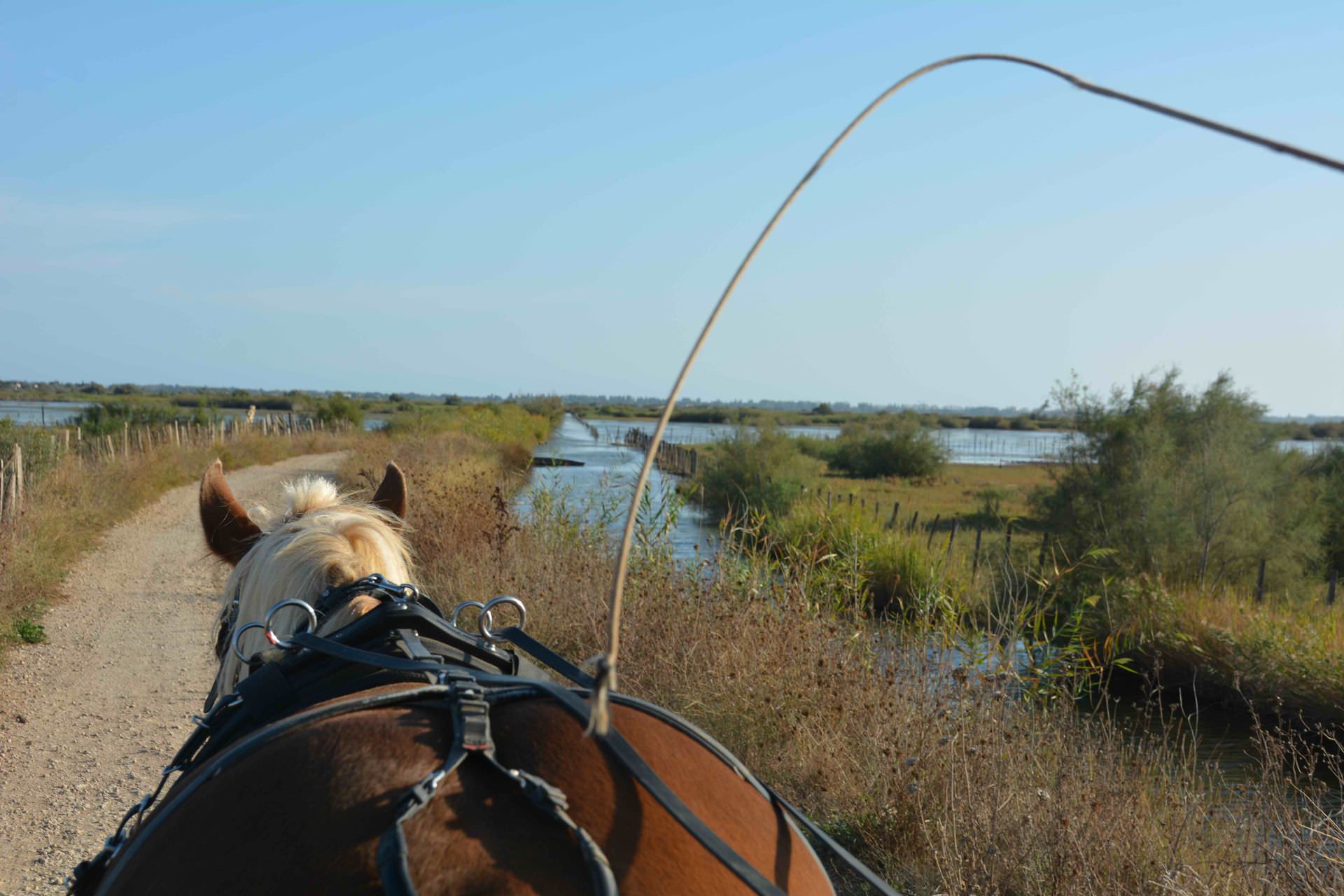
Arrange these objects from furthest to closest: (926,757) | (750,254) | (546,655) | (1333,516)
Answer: (1333,516)
(926,757)
(546,655)
(750,254)

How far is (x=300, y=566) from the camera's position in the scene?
2.17m

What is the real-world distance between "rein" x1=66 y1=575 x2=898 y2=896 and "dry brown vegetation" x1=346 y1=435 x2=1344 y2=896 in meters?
2.22

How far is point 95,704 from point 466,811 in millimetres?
6468

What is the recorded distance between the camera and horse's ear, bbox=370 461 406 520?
3016 mm

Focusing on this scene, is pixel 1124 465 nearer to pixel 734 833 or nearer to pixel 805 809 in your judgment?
pixel 805 809

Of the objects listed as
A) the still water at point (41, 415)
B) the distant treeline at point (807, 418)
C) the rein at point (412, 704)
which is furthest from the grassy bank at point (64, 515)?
the distant treeline at point (807, 418)

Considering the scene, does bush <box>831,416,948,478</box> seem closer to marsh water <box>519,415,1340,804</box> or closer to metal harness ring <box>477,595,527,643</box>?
marsh water <box>519,415,1340,804</box>

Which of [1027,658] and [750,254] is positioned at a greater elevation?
[750,254]

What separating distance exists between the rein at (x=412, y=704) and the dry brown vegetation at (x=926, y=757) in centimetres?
222

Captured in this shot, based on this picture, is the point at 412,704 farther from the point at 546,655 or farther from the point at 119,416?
the point at 119,416

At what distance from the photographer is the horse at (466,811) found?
3.23 feet

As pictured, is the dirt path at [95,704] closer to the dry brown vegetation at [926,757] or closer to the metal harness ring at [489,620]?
the metal harness ring at [489,620]

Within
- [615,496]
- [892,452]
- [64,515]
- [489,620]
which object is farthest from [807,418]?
[489,620]

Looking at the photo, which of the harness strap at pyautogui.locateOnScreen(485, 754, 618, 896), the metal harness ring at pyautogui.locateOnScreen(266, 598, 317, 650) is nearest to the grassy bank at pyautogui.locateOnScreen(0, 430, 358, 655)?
the metal harness ring at pyautogui.locateOnScreen(266, 598, 317, 650)
